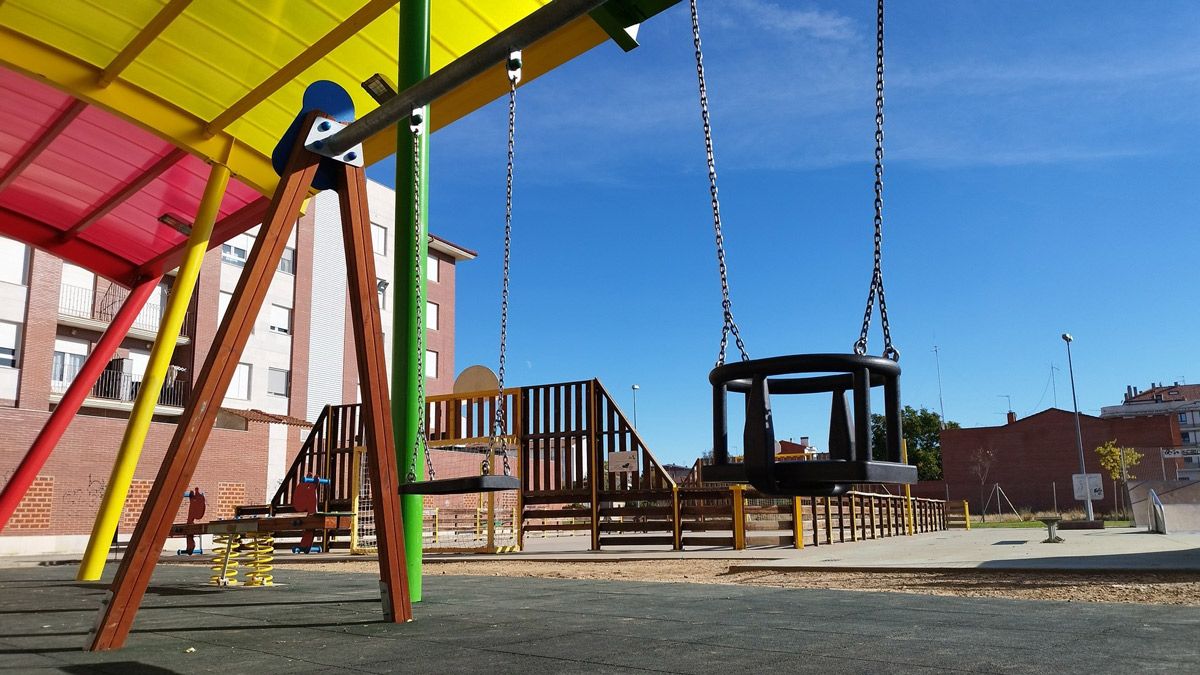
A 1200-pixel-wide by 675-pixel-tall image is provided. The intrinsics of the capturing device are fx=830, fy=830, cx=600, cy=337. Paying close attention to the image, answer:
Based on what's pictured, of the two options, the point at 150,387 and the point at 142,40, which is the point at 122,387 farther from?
the point at 142,40

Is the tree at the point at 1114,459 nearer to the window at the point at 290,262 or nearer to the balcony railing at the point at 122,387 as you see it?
the window at the point at 290,262

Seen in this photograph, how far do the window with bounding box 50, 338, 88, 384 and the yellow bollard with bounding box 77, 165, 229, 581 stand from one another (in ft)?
75.6

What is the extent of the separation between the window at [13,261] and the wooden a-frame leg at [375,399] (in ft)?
86.9

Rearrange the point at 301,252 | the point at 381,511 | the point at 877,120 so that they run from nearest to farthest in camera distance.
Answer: the point at 877,120, the point at 381,511, the point at 301,252

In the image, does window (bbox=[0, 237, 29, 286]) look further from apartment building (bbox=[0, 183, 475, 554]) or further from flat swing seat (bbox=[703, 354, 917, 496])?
flat swing seat (bbox=[703, 354, 917, 496])

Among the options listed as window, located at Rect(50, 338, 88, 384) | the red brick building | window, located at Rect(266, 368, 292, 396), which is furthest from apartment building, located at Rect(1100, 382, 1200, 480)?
window, located at Rect(50, 338, 88, 384)

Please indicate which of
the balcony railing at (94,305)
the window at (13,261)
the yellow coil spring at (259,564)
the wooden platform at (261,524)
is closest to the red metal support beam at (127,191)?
the wooden platform at (261,524)

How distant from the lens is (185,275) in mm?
8805

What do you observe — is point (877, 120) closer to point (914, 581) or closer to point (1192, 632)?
point (1192, 632)

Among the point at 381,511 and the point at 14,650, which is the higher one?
the point at 381,511

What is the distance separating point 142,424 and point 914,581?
7932 mm

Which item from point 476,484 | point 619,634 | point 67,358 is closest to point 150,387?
point 476,484

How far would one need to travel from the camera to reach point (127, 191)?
9.41 metres

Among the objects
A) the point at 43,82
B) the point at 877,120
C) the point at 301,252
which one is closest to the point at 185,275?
the point at 43,82
